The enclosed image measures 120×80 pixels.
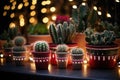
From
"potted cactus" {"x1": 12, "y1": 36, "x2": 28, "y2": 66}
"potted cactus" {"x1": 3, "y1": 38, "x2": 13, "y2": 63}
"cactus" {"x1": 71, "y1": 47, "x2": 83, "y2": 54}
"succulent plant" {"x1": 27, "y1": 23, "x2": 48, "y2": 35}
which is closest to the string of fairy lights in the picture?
"succulent plant" {"x1": 27, "y1": 23, "x2": 48, "y2": 35}

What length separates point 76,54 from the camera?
312cm

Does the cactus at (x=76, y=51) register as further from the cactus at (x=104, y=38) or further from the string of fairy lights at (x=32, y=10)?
the string of fairy lights at (x=32, y=10)

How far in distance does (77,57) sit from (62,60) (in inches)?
7.2

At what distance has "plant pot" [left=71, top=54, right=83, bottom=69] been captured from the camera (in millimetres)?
3127

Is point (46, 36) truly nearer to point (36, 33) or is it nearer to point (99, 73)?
point (36, 33)

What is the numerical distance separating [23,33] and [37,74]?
1.13m

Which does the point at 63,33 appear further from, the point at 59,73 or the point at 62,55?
the point at 59,73

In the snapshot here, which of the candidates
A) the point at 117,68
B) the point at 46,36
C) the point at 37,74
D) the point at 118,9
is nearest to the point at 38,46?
the point at 37,74

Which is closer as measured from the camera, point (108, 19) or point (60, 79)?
point (60, 79)

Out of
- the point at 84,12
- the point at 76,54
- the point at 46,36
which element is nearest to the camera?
the point at 76,54

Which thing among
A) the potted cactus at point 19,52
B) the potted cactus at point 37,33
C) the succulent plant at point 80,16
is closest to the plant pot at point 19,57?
the potted cactus at point 19,52

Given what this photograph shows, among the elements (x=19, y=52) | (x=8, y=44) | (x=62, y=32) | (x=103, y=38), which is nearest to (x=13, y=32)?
(x=8, y=44)

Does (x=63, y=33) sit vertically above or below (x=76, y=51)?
above

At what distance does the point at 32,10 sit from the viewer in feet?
13.1
